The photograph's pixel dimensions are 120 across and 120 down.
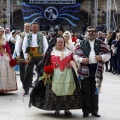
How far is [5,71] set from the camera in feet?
39.9

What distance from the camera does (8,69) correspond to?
480 inches

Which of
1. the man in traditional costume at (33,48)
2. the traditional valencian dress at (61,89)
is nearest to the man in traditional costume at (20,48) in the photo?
the man in traditional costume at (33,48)

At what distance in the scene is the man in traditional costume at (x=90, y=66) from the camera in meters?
8.91

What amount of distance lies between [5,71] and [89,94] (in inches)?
143

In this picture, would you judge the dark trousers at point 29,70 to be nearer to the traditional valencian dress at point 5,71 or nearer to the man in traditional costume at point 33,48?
the man in traditional costume at point 33,48

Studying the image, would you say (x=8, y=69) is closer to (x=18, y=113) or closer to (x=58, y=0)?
(x=18, y=113)

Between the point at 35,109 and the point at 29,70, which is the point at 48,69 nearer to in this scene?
the point at 35,109

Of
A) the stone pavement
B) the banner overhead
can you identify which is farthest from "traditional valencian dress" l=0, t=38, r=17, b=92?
the banner overhead

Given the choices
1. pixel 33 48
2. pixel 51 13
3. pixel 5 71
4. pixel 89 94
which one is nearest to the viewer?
pixel 89 94

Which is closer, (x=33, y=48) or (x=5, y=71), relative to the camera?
(x=33, y=48)

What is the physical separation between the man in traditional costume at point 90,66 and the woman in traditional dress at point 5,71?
346 centimetres

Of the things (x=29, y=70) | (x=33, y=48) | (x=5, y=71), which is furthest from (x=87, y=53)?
(x=5, y=71)

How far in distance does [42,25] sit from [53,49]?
30.5 metres

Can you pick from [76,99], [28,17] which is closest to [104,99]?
[76,99]
